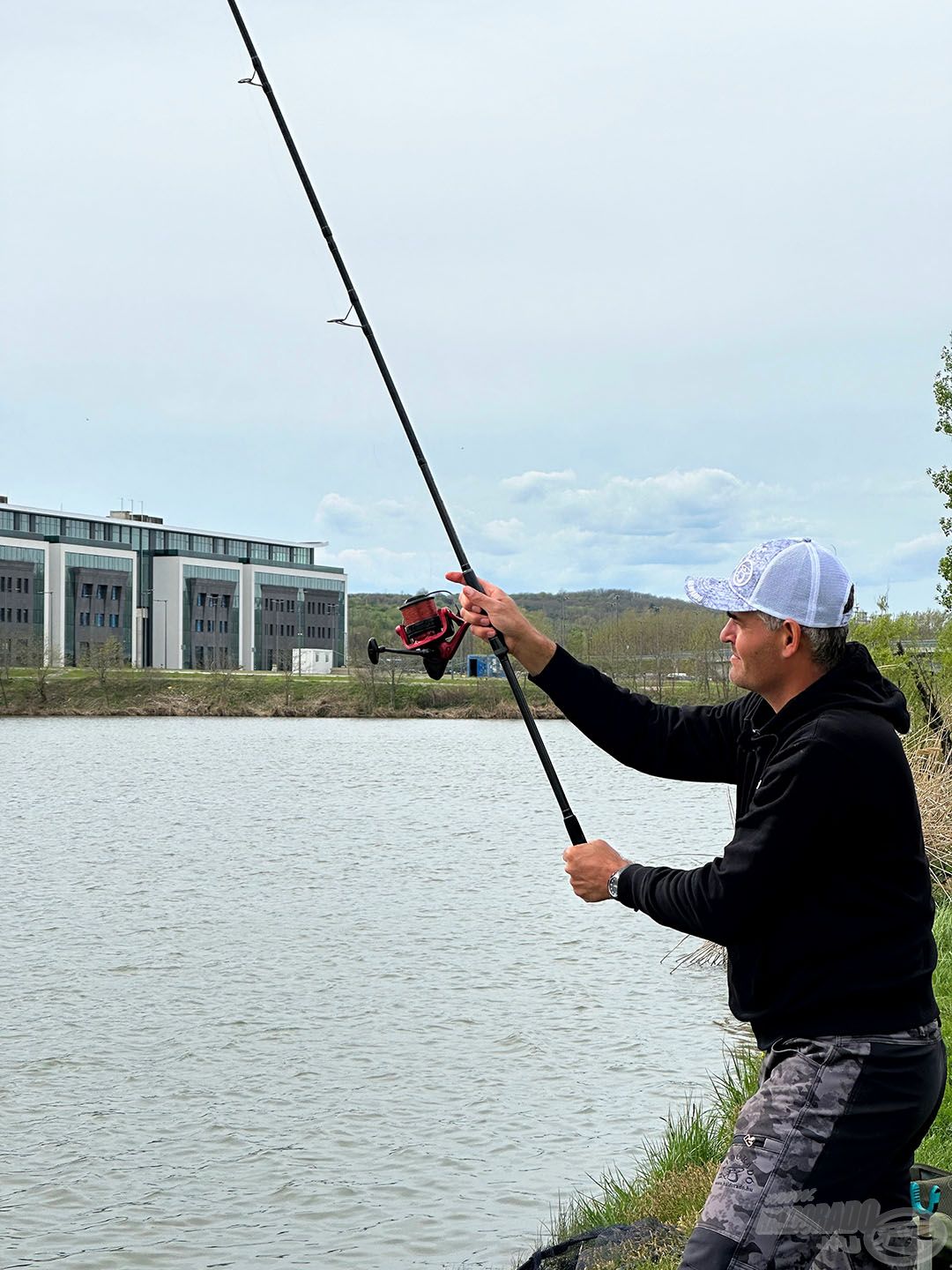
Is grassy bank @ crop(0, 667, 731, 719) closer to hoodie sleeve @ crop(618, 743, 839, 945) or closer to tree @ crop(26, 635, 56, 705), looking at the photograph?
tree @ crop(26, 635, 56, 705)

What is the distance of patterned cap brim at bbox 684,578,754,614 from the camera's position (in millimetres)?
3152

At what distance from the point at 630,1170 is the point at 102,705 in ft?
225

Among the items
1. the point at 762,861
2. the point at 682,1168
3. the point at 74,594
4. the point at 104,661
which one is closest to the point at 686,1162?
the point at 682,1168

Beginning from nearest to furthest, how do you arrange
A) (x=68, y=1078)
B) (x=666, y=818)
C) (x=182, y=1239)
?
(x=182, y=1239), (x=68, y=1078), (x=666, y=818)

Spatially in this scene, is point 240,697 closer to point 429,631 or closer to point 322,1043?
point 322,1043

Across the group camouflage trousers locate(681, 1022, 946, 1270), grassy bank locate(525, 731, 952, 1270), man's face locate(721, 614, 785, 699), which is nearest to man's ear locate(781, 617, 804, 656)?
man's face locate(721, 614, 785, 699)

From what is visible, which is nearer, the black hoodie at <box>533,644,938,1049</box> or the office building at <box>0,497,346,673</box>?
the black hoodie at <box>533,644,938,1049</box>

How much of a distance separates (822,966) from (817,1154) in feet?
1.25

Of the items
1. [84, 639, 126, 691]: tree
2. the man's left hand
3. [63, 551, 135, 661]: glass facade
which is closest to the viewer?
the man's left hand

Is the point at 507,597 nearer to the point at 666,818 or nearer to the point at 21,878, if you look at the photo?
the point at 21,878

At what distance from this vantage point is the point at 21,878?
18859 mm

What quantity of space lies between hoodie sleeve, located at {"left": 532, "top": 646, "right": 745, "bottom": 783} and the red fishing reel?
716 millimetres

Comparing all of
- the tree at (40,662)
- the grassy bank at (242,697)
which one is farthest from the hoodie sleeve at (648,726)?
the tree at (40,662)

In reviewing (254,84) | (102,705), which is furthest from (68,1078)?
(102,705)
